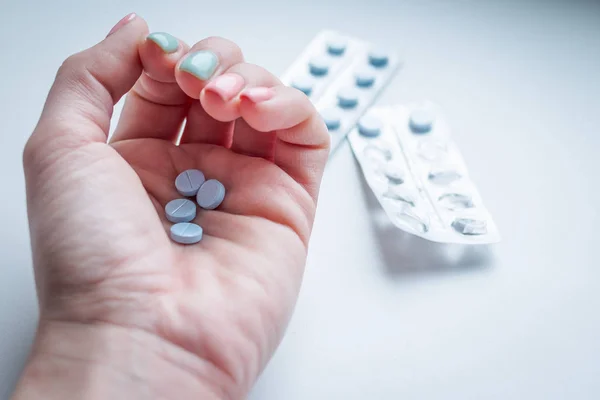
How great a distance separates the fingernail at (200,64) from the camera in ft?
2.31

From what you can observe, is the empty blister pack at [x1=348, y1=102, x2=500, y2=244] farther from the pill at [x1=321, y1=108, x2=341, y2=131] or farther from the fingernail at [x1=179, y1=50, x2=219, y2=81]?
the fingernail at [x1=179, y1=50, x2=219, y2=81]

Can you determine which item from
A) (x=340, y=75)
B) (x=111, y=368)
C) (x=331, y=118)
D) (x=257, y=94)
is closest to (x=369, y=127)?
(x=331, y=118)

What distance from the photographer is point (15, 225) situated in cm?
89

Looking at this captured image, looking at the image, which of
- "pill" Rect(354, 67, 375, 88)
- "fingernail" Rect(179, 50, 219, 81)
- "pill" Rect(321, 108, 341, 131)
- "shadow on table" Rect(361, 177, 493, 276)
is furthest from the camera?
"pill" Rect(354, 67, 375, 88)

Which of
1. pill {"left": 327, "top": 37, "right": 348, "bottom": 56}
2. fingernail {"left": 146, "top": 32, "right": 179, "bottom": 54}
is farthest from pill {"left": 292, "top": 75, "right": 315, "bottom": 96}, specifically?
fingernail {"left": 146, "top": 32, "right": 179, "bottom": 54}

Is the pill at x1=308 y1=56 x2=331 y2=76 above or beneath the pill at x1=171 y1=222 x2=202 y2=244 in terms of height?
above

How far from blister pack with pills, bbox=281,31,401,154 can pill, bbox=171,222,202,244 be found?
0.38 m

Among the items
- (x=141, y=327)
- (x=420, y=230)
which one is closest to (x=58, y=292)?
(x=141, y=327)

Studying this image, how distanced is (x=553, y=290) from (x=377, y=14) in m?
0.72

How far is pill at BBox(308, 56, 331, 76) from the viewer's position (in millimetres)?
1186

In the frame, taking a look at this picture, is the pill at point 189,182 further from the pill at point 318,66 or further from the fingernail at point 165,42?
the pill at point 318,66

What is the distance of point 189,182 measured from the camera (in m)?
0.76

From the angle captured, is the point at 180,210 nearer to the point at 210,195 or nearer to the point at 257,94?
the point at 210,195

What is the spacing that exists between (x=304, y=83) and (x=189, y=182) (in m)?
0.45
